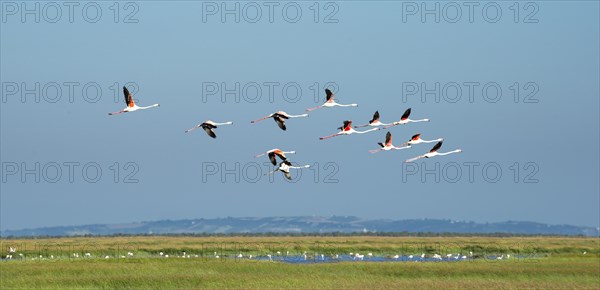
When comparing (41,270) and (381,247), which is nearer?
(41,270)

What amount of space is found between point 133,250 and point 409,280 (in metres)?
36.9

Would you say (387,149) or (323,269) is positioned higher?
(387,149)

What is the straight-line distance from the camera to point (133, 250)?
80312mm

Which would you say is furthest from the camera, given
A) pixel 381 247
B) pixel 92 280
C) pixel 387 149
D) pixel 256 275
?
pixel 381 247

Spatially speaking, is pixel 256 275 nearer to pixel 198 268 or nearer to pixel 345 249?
pixel 198 268

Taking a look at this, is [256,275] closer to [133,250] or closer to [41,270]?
[41,270]

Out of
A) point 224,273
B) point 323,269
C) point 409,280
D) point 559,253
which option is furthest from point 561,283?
point 559,253

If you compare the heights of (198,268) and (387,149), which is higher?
(387,149)

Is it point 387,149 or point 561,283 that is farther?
point 561,283

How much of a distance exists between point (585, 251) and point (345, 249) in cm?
1867

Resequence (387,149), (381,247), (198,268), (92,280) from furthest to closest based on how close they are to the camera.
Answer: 1. (381,247)
2. (198,268)
3. (92,280)
4. (387,149)

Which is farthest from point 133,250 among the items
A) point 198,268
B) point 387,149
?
point 387,149

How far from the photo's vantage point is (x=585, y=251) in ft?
263

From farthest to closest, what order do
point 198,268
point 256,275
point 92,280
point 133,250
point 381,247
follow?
point 381,247, point 133,250, point 198,268, point 256,275, point 92,280
